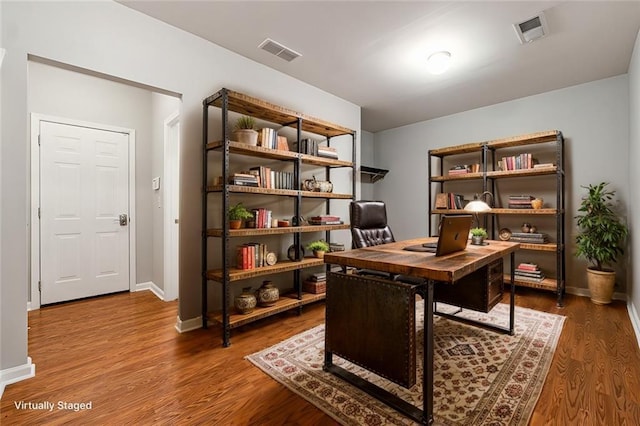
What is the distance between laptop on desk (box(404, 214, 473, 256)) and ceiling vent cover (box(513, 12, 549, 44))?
69.7 inches

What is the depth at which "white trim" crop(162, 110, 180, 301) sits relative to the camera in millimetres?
3441

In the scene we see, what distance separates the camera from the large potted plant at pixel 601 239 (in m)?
3.11

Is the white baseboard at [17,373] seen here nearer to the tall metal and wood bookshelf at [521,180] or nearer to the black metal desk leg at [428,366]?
the black metal desk leg at [428,366]

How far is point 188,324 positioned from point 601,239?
423 centimetres

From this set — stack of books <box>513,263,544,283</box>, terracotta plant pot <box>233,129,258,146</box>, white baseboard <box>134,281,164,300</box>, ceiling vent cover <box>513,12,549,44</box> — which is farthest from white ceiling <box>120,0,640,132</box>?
white baseboard <box>134,281,164,300</box>

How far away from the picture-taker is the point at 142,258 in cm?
393

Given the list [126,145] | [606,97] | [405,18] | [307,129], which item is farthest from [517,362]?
[126,145]

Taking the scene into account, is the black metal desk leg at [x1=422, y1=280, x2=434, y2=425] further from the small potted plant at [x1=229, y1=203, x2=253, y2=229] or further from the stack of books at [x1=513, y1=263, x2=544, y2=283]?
the stack of books at [x1=513, y1=263, x2=544, y2=283]

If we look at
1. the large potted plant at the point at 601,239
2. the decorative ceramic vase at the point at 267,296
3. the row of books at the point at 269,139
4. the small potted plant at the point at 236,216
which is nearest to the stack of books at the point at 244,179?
the small potted plant at the point at 236,216

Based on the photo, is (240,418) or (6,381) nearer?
(240,418)

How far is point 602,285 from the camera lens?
10.4 ft

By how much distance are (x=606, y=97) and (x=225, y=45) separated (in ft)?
14.1

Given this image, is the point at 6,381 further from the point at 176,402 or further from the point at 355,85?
the point at 355,85

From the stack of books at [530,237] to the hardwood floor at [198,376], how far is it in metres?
0.97
